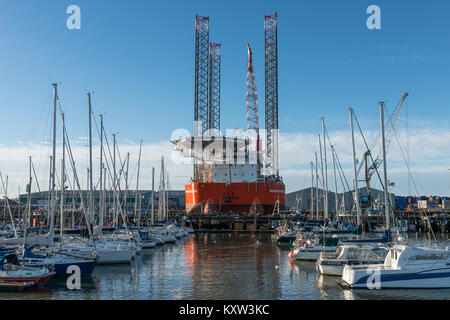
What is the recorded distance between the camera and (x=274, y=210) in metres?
71.8

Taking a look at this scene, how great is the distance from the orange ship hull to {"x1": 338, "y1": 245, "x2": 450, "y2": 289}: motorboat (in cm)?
5132

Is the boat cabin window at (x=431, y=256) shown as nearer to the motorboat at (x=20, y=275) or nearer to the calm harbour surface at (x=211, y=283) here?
the calm harbour surface at (x=211, y=283)

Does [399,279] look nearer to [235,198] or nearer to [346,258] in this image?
[346,258]

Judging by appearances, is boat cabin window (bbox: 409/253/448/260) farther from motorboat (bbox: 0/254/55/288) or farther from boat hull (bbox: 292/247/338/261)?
motorboat (bbox: 0/254/55/288)

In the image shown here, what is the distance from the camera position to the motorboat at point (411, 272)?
746 inches

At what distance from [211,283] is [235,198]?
49.7m

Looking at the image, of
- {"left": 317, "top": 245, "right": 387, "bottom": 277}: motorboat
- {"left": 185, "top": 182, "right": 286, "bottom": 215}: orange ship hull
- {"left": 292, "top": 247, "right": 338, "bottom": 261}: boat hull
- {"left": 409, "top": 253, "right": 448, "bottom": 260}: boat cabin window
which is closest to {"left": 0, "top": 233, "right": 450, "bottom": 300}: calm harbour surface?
{"left": 317, "top": 245, "right": 387, "bottom": 277}: motorboat

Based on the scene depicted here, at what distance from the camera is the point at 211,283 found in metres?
21.7

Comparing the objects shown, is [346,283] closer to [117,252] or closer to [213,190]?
[117,252]

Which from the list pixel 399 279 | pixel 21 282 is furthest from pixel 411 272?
pixel 21 282

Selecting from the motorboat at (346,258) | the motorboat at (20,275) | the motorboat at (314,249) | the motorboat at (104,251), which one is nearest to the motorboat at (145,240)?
the motorboat at (104,251)
